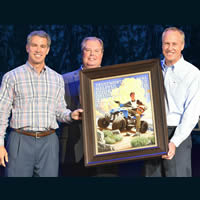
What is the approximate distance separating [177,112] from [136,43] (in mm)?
2297

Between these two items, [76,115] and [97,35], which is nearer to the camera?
[76,115]

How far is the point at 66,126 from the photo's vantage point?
3373 millimetres

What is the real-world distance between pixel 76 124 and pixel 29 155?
0.62m

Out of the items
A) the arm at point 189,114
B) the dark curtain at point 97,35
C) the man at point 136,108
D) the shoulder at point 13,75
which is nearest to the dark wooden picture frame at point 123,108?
the man at point 136,108

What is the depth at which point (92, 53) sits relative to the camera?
3.29 m

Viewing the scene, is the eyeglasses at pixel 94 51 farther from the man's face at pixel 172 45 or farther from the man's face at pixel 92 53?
the man's face at pixel 172 45

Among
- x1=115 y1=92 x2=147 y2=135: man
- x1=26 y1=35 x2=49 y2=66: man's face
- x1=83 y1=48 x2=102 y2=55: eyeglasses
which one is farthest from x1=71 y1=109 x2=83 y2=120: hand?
x1=83 y1=48 x2=102 y2=55: eyeglasses

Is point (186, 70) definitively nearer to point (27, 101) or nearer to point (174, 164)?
point (174, 164)

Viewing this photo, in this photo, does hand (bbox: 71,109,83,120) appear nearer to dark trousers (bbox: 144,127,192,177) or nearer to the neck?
the neck

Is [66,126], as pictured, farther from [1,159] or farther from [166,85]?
[166,85]

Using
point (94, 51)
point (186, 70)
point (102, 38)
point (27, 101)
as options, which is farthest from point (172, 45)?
point (102, 38)

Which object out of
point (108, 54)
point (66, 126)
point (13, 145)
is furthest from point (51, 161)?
point (108, 54)

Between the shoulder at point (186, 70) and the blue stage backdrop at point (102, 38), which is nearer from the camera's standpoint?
the shoulder at point (186, 70)

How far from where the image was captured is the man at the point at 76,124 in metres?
3.31
